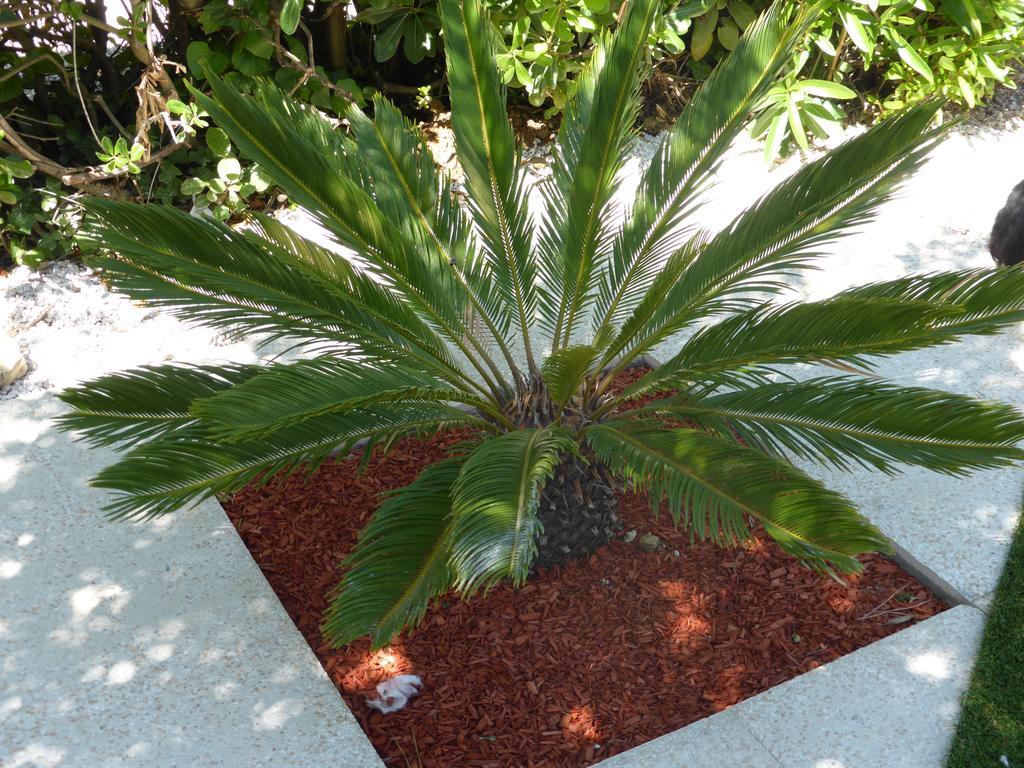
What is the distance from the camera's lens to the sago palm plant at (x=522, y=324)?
2625 millimetres

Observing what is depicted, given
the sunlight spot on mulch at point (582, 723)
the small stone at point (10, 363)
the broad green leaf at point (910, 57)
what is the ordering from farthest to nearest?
the broad green leaf at point (910, 57) → the small stone at point (10, 363) → the sunlight spot on mulch at point (582, 723)

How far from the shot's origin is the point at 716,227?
571 centimetres

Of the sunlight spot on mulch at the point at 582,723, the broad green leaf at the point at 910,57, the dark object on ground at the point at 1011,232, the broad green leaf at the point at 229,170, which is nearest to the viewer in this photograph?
the sunlight spot on mulch at the point at 582,723

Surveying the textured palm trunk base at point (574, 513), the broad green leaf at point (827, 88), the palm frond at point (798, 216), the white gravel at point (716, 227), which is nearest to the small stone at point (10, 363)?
the white gravel at point (716, 227)

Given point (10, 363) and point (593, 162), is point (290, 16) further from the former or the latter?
point (593, 162)

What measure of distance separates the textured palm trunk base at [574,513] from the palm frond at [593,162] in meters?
0.47

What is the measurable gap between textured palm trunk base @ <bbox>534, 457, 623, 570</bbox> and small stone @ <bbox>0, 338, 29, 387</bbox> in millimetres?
2760

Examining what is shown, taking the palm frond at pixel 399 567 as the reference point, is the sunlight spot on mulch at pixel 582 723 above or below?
below

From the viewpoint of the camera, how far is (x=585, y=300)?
11.5 feet

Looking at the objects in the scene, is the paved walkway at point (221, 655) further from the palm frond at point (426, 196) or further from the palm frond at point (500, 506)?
the palm frond at point (426, 196)

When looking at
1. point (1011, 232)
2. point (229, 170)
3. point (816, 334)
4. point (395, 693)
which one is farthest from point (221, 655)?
point (1011, 232)

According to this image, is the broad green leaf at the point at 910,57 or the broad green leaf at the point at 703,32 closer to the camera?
the broad green leaf at the point at 910,57

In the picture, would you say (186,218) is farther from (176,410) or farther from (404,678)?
(404,678)

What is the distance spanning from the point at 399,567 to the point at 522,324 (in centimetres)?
106
